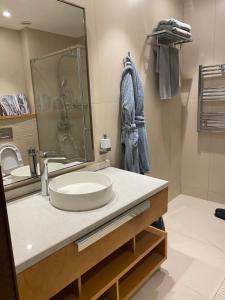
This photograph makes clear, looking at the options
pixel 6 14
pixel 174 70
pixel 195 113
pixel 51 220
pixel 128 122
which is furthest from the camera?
pixel 195 113

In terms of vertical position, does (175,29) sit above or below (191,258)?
above

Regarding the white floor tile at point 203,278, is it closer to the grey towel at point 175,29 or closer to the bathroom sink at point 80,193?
the bathroom sink at point 80,193

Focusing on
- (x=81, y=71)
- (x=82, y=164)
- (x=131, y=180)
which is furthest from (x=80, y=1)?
(x=131, y=180)

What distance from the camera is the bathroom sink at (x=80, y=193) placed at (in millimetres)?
1187

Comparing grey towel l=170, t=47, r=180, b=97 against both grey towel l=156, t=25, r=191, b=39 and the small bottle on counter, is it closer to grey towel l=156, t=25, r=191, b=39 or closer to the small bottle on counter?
grey towel l=156, t=25, r=191, b=39

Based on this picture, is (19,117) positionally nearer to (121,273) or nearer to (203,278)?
(121,273)

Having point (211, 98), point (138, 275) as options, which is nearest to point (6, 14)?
point (138, 275)

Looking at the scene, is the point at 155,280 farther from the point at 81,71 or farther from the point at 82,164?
the point at 81,71

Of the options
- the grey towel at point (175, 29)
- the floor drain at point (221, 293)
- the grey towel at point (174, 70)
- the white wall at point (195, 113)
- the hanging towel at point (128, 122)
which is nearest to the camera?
the floor drain at point (221, 293)

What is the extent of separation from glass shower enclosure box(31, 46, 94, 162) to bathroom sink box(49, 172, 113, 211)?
0.72 feet

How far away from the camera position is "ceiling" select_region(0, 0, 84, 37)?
4.35ft

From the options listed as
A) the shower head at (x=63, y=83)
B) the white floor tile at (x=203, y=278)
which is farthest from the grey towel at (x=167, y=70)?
A: the white floor tile at (x=203, y=278)

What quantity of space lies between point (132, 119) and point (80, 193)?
0.80m

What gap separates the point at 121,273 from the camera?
4.51 ft
